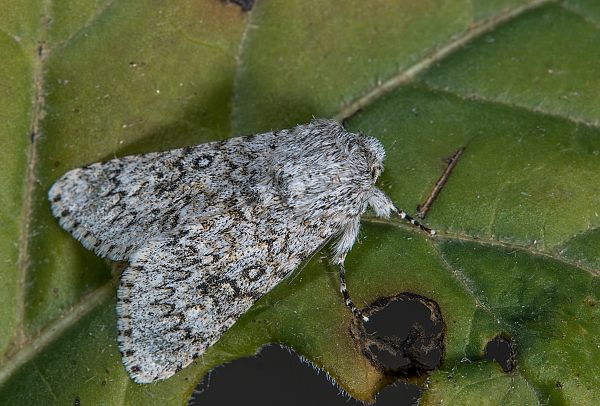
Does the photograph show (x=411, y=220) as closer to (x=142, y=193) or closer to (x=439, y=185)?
(x=439, y=185)

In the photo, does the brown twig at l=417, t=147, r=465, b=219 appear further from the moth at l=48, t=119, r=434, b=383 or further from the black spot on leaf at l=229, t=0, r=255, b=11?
the black spot on leaf at l=229, t=0, r=255, b=11

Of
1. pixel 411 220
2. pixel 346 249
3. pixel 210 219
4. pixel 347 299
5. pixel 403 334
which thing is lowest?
pixel 403 334

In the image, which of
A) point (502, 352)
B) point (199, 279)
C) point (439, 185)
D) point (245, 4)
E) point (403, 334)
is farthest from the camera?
point (245, 4)

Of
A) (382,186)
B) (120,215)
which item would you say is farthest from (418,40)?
(120,215)

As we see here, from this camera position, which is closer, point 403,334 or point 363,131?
point 403,334

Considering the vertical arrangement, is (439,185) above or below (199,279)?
above

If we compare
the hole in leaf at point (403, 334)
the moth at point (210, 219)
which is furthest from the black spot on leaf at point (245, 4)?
the hole in leaf at point (403, 334)

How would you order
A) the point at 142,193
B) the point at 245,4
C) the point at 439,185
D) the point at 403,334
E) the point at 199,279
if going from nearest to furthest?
1. the point at 403,334
2. the point at 199,279
3. the point at 439,185
4. the point at 142,193
5. the point at 245,4

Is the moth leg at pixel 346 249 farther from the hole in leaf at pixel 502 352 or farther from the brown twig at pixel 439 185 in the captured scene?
the hole in leaf at pixel 502 352

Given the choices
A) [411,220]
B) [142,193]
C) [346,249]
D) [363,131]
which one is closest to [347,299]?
[346,249]

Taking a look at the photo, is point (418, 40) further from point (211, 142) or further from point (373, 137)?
point (211, 142)
